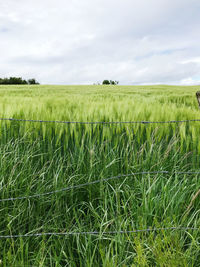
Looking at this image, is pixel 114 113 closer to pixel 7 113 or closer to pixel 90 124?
pixel 90 124

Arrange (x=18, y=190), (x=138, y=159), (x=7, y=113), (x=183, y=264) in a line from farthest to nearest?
(x=7, y=113)
(x=138, y=159)
(x=18, y=190)
(x=183, y=264)

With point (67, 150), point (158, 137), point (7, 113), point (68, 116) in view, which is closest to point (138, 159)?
point (158, 137)

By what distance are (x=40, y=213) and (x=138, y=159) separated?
32.5 inches

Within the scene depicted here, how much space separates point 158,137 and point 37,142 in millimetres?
1024

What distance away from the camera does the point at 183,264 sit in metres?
1.16

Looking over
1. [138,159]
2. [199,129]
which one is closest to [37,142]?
[138,159]

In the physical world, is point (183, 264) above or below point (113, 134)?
below

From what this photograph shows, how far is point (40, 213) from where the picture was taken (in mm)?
1719

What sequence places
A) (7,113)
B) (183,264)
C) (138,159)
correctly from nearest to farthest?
(183,264)
(138,159)
(7,113)

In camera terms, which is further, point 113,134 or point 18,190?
point 113,134

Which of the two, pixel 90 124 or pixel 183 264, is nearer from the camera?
pixel 183 264

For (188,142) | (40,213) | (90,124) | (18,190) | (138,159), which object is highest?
(90,124)

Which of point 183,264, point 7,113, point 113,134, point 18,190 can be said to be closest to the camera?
point 183,264

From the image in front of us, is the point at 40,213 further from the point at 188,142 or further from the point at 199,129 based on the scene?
the point at 199,129
